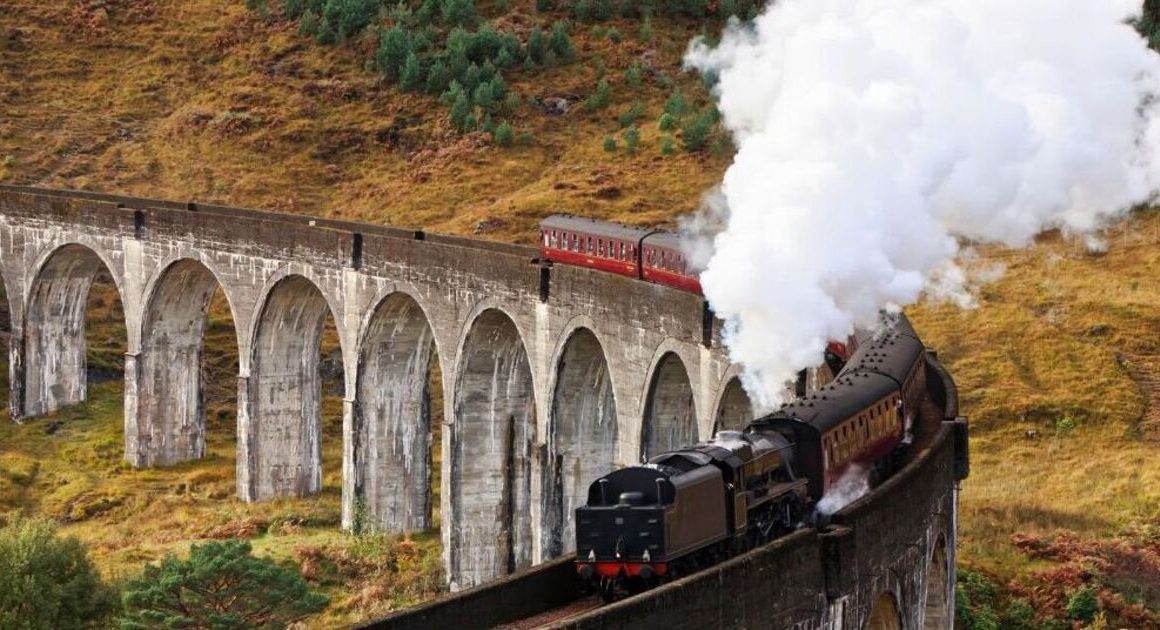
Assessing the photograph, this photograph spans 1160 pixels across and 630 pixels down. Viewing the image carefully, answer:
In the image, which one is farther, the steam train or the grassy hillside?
the grassy hillside

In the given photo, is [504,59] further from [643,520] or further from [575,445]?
[643,520]

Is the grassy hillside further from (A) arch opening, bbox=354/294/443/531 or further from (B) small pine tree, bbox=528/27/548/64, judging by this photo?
(A) arch opening, bbox=354/294/443/531

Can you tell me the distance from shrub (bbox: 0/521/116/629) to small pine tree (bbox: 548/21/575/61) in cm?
5102

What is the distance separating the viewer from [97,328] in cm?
6581

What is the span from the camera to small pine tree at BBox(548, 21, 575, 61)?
82625mm

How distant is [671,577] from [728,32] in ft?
204

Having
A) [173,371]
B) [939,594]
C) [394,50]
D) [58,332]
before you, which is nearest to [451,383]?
[173,371]

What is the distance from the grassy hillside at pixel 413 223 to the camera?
41.0 m

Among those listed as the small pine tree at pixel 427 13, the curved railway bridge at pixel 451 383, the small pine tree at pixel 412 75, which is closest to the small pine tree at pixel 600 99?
the small pine tree at pixel 412 75

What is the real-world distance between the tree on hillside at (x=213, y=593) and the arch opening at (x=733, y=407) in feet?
27.7

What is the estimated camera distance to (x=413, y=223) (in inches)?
2808

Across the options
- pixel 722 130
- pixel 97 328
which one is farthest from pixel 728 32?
pixel 97 328

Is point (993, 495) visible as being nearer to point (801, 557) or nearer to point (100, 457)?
point (801, 557)

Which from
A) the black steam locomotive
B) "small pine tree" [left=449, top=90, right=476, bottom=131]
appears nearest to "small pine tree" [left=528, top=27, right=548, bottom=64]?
"small pine tree" [left=449, top=90, right=476, bottom=131]
